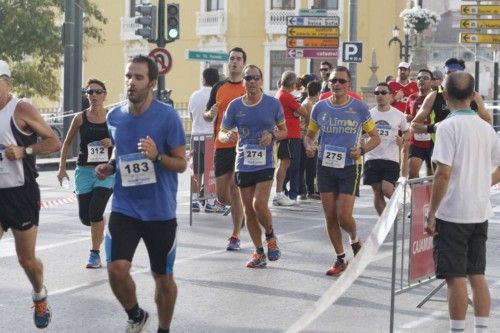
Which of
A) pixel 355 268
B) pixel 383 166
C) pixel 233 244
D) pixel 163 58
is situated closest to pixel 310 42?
pixel 163 58

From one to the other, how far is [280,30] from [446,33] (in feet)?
172

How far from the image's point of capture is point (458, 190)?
7.83 m

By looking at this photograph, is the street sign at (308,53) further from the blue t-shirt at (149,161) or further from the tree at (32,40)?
the blue t-shirt at (149,161)

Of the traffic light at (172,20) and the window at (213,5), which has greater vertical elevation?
the window at (213,5)

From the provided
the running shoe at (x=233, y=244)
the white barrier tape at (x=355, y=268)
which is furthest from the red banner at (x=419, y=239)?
the running shoe at (x=233, y=244)

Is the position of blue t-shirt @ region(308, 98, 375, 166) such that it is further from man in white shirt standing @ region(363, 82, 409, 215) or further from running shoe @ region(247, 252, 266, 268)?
man in white shirt standing @ region(363, 82, 409, 215)

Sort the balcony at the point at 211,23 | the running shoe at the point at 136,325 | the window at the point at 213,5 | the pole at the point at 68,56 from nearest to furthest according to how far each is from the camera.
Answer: the running shoe at the point at 136,325 < the pole at the point at 68,56 < the balcony at the point at 211,23 < the window at the point at 213,5

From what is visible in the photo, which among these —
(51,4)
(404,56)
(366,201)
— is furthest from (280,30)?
(366,201)

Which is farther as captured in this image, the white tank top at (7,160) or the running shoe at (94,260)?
the running shoe at (94,260)

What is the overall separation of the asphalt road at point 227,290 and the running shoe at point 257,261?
92mm

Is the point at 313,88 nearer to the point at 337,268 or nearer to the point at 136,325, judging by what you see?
the point at 337,268

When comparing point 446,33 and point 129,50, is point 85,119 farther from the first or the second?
point 446,33

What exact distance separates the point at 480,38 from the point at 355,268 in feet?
121

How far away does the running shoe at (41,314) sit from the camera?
8648 millimetres
